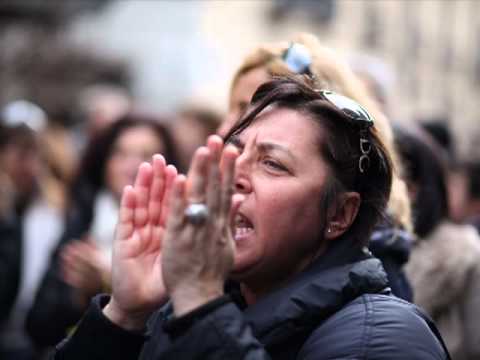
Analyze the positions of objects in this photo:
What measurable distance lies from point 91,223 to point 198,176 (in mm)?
2862

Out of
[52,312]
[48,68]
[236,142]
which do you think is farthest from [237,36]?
[236,142]

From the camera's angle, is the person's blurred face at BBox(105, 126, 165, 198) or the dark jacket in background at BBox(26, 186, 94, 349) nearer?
the dark jacket in background at BBox(26, 186, 94, 349)

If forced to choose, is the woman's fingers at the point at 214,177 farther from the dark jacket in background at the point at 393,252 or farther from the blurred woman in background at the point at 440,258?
the blurred woman in background at the point at 440,258

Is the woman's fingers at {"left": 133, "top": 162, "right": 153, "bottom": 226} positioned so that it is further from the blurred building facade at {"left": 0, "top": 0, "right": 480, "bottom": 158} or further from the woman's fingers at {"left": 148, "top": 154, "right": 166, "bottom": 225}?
the blurred building facade at {"left": 0, "top": 0, "right": 480, "bottom": 158}

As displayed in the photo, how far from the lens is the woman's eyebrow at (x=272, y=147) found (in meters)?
2.31

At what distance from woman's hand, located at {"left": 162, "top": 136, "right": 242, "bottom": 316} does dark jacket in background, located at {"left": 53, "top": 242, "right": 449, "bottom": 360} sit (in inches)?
1.7

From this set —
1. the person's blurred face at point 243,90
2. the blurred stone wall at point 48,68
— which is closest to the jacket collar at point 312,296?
the person's blurred face at point 243,90

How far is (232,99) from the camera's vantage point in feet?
11.8

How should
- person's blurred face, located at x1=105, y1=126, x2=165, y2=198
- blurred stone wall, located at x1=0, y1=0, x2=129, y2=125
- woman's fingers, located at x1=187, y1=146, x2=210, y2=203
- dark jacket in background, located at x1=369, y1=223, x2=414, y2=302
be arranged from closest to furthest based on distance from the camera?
woman's fingers, located at x1=187, y1=146, x2=210, y2=203 → dark jacket in background, located at x1=369, y1=223, x2=414, y2=302 → person's blurred face, located at x1=105, y1=126, x2=165, y2=198 → blurred stone wall, located at x1=0, y1=0, x2=129, y2=125

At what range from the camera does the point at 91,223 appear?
4703 mm

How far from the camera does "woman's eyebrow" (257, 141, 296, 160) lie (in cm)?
231

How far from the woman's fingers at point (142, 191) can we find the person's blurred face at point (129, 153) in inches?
93.0

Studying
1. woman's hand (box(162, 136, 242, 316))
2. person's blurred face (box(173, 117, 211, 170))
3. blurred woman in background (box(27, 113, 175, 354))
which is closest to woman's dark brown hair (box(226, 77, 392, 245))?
woman's hand (box(162, 136, 242, 316))

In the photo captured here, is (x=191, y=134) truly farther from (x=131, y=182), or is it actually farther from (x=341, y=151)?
(x=341, y=151)
